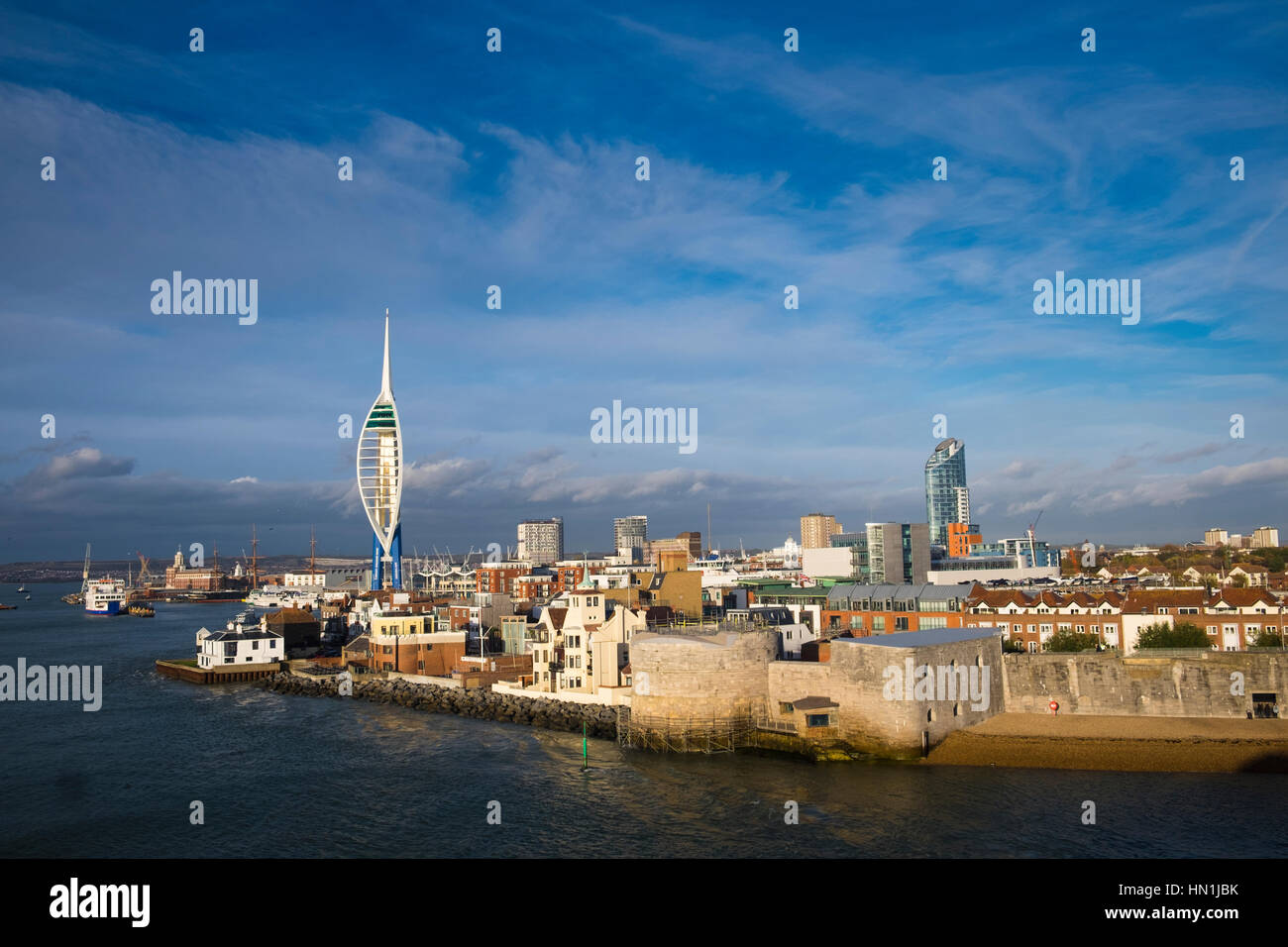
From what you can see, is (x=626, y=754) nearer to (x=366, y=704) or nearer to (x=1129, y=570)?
(x=366, y=704)

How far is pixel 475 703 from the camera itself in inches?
1625

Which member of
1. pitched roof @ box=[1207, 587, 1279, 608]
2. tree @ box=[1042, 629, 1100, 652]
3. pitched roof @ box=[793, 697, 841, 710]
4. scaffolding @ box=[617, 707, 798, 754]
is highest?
pitched roof @ box=[1207, 587, 1279, 608]

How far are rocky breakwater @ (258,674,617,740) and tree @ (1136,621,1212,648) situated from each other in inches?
966

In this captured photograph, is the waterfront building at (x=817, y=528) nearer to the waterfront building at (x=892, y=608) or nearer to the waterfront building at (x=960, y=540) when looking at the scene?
the waterfront building at (x=960, y=540)

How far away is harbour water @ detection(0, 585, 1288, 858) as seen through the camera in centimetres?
2080

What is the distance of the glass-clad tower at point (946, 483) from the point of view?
16612 cm

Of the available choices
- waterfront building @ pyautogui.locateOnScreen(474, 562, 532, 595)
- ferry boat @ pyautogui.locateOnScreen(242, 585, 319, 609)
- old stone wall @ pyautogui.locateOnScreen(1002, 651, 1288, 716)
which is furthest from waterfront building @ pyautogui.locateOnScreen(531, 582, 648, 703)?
ferry boat @ pyautogui.locateOnScreen(242, 585, 319, 609)

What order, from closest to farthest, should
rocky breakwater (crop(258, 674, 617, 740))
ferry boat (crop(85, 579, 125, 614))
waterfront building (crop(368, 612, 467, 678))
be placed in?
rocky breakwater (crop(258, 674, 617, 740)), waterfront building (crop(368, 612, 467, 678)), ferry boat (crop(85, 579, 125, 614))

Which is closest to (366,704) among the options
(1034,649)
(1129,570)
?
(1034,649)

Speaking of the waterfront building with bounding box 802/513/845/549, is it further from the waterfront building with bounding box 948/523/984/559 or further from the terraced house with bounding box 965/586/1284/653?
the terraced house with bounding box 965/586/1284/653

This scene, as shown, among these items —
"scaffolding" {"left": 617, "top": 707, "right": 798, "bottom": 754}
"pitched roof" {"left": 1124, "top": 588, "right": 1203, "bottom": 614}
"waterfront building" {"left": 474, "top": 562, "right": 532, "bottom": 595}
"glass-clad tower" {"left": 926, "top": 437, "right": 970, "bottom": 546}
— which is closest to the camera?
"scaffolding" {"left": 617, "top": 707, "right": 798, "bottom": 754}

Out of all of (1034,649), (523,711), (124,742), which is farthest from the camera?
(1034,649)
